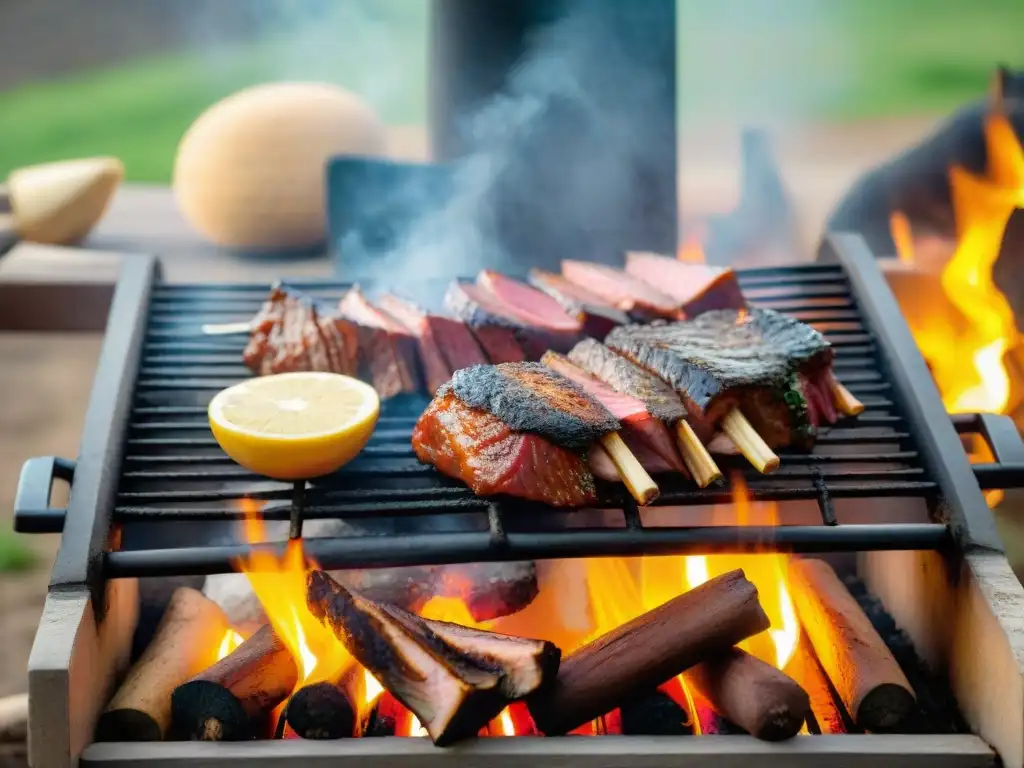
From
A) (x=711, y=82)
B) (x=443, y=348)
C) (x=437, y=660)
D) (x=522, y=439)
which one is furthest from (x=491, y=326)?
(x=711, y=82)

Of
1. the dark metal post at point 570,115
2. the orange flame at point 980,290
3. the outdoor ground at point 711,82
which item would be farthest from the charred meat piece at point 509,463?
the outdoor ground at point 711,82

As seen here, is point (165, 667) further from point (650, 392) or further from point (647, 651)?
point (650, 392)

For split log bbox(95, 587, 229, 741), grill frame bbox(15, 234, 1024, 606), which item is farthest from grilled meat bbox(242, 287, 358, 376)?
split log bbox(95, 587, 229, 741)

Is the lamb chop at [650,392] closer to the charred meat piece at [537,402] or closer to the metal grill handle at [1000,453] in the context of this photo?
the charred meat piece at [537,402]

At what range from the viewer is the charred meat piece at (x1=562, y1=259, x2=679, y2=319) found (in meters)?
3.31

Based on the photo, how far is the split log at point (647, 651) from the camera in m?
2.33

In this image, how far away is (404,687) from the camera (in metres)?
2.28

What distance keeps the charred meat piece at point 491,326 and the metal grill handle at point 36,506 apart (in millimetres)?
1209

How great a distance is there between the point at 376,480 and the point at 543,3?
1964mm

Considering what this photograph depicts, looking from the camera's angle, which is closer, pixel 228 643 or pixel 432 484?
pixel 432 484

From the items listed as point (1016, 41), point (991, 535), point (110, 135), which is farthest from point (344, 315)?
point (1016, 41)

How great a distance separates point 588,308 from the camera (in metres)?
3.24

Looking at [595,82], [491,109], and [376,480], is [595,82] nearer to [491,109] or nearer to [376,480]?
[491,109]

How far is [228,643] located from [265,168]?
2947mm
